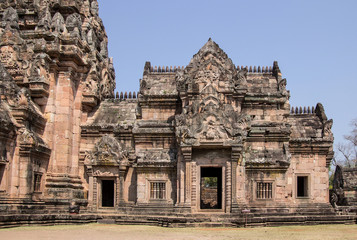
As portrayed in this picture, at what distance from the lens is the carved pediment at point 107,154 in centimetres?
2458

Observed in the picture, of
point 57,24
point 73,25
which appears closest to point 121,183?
point 73,25

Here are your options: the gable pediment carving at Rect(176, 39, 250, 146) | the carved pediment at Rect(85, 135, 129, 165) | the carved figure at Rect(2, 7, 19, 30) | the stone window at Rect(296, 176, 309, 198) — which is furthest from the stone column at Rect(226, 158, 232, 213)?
the carved figure at Rect(2, 7, 19, 30)

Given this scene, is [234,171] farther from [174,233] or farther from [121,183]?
[174,233]

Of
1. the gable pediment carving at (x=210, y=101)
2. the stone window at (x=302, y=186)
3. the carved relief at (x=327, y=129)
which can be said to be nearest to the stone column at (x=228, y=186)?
the gable pediment carving at (x=210, y=101)

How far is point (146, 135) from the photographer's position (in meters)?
24.7

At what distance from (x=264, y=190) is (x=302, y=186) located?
Answer: 352cm

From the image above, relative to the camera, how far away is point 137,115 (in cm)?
2592

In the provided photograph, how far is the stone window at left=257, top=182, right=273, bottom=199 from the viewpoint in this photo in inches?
941

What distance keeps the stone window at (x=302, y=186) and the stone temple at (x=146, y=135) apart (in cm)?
9

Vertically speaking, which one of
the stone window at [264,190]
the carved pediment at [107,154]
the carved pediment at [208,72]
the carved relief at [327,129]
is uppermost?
the carved pediment at [208,72]

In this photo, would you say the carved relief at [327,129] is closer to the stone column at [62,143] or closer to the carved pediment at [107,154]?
the carved pediment at [107,154]

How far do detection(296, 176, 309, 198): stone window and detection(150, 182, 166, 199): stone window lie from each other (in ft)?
24.2

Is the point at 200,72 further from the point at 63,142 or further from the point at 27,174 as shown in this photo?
the point at 27,174

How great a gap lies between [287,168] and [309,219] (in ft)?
13.3
